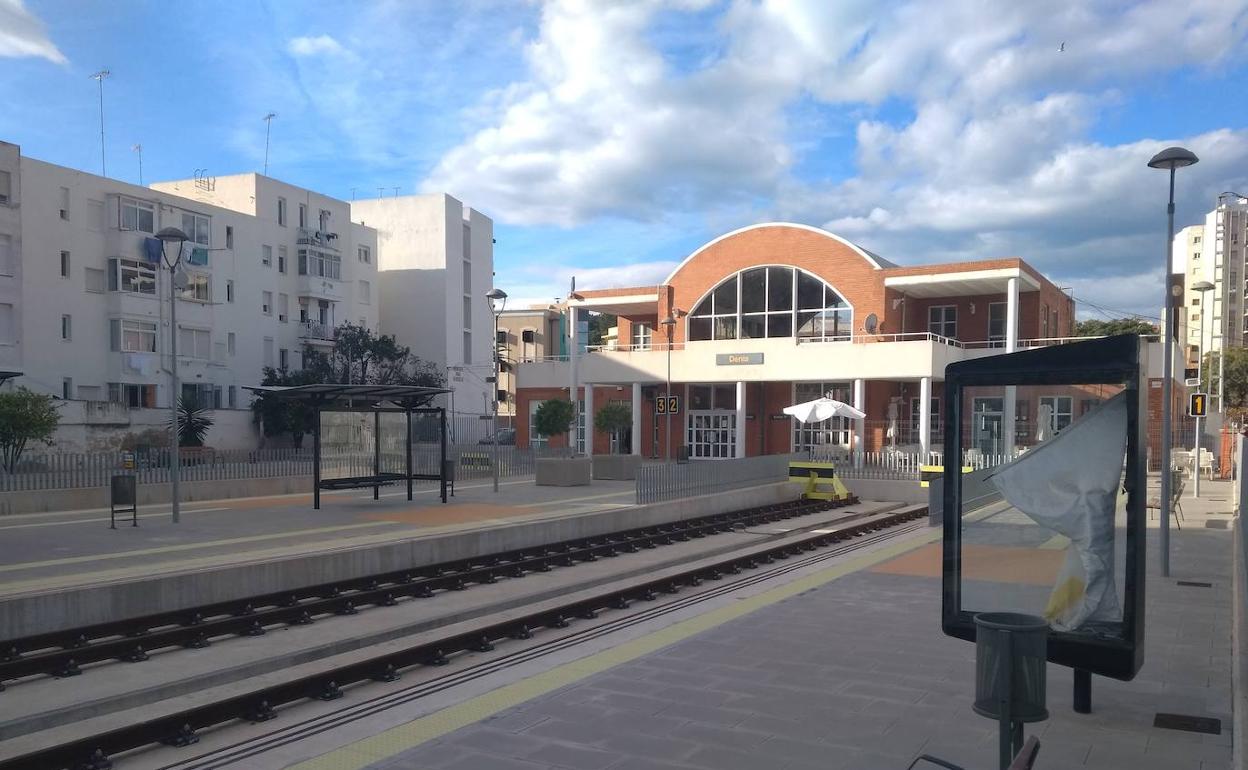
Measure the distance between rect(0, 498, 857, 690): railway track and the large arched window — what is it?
25.3 meters

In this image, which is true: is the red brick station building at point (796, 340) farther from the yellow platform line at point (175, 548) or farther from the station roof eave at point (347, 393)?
the yellow platform line at point (175, 548)

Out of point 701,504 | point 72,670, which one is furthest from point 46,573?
point 701,504

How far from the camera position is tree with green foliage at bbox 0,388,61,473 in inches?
981

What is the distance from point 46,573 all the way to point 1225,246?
126 metres

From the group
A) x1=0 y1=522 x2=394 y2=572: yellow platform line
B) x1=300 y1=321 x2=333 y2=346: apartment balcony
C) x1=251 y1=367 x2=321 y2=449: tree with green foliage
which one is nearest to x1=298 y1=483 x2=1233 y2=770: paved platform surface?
x1=0 y1=522 x2=394 y2=572: yellow platform line

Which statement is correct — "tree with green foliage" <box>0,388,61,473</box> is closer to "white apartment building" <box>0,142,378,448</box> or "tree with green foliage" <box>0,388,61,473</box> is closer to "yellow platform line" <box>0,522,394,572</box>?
"white apartment building" <box>0,142,378,448</box>

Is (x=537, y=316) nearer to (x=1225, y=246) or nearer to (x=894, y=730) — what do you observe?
(x=894, y=730)

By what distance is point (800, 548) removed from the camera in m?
17.5

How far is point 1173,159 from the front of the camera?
12477mm

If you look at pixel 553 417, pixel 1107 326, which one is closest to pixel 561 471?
pixel 553 417

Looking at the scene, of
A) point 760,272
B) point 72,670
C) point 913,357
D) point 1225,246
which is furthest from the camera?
point 1225,246

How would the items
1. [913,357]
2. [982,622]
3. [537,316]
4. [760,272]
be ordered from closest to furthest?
[982,622] < [913,357] < [760,272] < [537,316]

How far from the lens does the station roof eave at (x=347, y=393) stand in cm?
1884

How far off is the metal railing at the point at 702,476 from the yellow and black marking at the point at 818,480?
1.46ft
